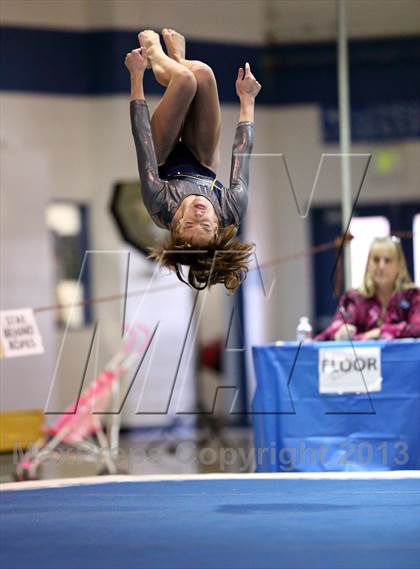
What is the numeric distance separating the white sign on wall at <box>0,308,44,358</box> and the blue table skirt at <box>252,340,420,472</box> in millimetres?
1207

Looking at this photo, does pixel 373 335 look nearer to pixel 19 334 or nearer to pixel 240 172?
pixel 240 172

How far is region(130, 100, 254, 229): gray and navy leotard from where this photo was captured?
4445mm

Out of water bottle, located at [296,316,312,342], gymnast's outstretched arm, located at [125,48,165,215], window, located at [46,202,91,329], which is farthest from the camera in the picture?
window, located at [46,202,91,329]

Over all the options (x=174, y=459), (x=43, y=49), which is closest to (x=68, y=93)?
(x=43, y=49)

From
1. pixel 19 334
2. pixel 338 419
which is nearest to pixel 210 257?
pixel 338 419

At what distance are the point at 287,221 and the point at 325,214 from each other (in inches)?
12.1

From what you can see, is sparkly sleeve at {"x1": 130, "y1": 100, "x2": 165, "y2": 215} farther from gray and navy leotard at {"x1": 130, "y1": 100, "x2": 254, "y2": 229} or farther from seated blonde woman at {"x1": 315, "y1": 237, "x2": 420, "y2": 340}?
seated blonde woman at {"x1": 315, "y1": 237, "x2": 420, "y2": 340}

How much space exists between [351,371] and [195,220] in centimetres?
156

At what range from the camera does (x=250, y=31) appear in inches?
366

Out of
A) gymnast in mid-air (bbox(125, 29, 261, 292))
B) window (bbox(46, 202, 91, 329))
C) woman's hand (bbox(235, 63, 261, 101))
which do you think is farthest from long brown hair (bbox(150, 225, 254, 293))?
window (bbox(46, 202, 91, 329))

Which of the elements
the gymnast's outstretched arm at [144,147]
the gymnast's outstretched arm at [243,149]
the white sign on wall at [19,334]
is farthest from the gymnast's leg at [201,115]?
the white sign on wall at [19,334]

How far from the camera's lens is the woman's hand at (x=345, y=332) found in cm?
586

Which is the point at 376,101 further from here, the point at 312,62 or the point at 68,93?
the point at 68,93

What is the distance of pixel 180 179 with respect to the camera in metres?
4.60
